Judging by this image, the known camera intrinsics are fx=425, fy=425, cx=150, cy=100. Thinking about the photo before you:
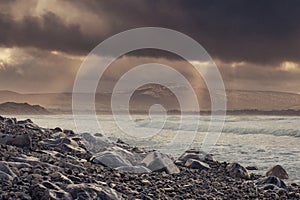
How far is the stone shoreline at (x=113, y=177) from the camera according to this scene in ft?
21.7

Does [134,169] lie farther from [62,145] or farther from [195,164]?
[195,164]

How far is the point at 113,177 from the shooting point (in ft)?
28.2

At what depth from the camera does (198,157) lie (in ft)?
45.7

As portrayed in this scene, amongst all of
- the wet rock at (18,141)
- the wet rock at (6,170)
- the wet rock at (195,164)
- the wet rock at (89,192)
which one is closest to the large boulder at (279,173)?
the wet rock at (195,164)

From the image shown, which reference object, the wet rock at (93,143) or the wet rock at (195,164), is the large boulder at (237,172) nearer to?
the wet rock at (195,164)

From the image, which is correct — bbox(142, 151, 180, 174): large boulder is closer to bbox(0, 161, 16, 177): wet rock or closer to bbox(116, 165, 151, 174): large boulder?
bbox(116, 165, 151, 174): large boulder

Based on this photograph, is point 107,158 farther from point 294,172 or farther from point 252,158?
point 252,158

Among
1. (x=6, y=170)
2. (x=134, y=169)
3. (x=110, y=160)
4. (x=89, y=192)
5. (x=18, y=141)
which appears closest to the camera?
(x=89, y=192)

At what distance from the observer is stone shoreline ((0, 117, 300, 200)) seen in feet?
21.7

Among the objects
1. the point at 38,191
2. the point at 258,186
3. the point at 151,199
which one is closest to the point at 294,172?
the point at 258,186

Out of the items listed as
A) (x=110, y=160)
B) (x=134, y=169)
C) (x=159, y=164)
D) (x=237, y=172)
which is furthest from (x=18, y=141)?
(x=237, y=172)

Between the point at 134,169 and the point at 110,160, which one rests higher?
the point at 110,160

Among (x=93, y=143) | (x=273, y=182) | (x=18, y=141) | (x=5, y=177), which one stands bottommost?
(x=273, y=182)

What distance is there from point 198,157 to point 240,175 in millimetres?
2371
